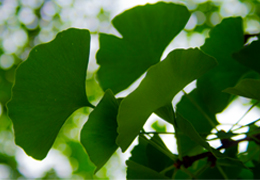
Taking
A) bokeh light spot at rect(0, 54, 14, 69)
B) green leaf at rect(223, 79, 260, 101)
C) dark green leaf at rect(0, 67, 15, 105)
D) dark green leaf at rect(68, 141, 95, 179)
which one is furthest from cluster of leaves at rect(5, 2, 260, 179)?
bokeh light spot at rect(0, 54, 14, 69)

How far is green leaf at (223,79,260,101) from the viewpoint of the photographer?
1.10 feet

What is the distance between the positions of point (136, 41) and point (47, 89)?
0.55 ft

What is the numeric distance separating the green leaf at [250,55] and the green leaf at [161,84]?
0.08 metres

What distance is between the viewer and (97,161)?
1.37ft

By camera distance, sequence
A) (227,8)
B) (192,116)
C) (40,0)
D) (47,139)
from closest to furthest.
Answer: (47,139) < (192,116) < (227,8) < (40,0)

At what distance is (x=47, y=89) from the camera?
41cm

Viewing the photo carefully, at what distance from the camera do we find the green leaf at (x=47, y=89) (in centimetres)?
40

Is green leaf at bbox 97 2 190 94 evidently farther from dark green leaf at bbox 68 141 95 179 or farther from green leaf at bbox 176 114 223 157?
dark green leaf at bbox 68 141 95 179

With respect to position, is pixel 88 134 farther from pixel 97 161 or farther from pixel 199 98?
pixel 199 98

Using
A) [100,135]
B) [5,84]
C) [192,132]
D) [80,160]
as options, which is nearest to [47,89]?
[100,135]

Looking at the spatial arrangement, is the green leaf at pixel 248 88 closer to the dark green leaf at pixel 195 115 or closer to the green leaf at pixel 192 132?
the green leaf at pixel 192 132

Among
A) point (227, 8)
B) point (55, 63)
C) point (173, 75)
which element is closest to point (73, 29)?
point (55, 63)

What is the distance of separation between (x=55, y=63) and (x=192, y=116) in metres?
0.28

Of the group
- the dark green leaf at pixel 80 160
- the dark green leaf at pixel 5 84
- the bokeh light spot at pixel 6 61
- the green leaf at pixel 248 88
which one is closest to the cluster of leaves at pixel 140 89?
the green leaf at pixel 248 88
